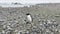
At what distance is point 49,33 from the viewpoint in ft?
31.2

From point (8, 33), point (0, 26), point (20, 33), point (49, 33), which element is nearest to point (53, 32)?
point (49, 33)

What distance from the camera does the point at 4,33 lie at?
9.35 metres

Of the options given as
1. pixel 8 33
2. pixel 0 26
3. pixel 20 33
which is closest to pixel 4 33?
pixel 8 33

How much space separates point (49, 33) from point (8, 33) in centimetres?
253

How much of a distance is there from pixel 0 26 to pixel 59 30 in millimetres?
4258

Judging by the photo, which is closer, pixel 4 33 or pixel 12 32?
pixel 4 33

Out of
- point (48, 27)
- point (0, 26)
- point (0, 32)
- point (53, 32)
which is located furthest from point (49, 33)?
point (0, 26)

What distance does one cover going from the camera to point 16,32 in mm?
9836

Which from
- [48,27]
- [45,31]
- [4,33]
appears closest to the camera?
[4,33]

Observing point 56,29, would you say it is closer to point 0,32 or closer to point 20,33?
point 20,33

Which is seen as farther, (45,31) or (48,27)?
(48,27)

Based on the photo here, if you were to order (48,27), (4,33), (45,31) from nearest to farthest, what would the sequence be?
1. (4,33)
2. (45,31)
3. (48,27)

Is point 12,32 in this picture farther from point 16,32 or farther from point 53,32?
point 53,32

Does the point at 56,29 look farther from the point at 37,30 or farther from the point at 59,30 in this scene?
the point at 37,30
